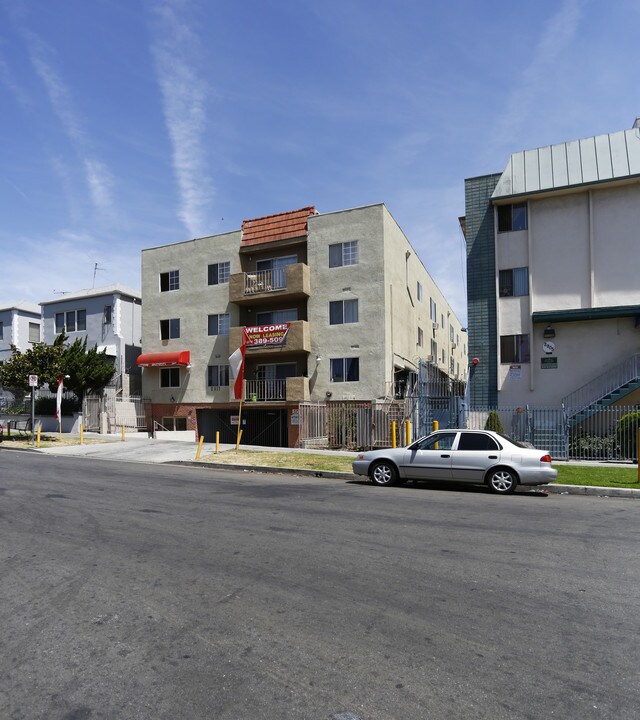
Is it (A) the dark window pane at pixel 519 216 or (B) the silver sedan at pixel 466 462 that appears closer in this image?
(B) the silver sedan at pixel 466 462

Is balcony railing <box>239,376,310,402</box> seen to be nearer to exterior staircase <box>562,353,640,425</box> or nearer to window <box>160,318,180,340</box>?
window <box>160,318,180,340</box>

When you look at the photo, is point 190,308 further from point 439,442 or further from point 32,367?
point 439,442

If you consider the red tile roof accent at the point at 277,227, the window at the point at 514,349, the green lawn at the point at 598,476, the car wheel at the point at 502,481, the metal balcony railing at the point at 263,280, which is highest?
the red tile roof accent at the point at 277,227

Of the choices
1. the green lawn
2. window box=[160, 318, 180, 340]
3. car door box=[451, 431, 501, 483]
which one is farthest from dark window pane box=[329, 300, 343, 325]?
car door box=[451, 431, 501, 483]

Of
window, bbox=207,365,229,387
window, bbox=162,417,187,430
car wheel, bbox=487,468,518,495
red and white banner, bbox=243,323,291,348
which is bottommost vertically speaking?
car wheel, bbox=487,468,518,495

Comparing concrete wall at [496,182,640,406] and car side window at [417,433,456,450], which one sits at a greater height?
concrete wall at [496,182,640,406]

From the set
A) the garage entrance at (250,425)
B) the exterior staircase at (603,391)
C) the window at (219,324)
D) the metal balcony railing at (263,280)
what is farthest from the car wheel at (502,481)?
the window at (219,324)

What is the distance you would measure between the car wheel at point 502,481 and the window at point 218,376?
66.7 ft

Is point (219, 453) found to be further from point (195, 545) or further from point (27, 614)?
point (27, 614)

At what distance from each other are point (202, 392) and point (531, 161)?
64.9 feet

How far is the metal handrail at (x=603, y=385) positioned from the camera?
22.8m

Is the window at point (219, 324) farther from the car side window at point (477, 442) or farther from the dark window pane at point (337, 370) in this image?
the car side window at point (477, 442)

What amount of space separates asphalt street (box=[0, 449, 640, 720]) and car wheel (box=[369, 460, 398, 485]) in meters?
4.12

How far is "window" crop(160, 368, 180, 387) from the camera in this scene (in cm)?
3262
